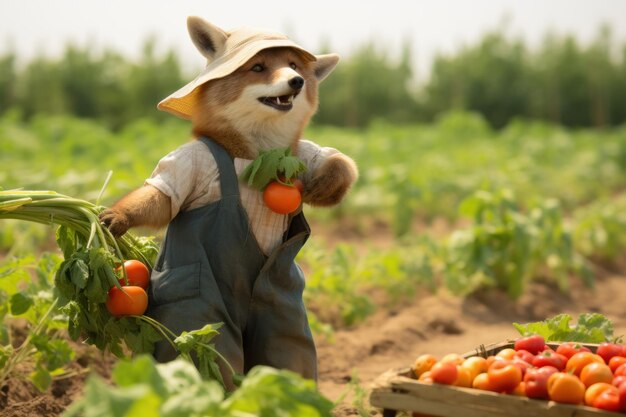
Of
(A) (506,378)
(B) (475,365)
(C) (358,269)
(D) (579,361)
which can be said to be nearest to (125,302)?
(B) (475,365)

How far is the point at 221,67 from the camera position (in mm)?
3412

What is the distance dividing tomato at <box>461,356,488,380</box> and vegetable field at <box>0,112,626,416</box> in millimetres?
719

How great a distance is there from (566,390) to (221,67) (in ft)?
6.04

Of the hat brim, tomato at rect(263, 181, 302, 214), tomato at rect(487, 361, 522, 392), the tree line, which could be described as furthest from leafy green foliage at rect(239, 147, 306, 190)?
the tree line

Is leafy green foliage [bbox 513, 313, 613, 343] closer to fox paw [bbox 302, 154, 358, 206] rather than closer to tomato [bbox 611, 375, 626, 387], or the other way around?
tomato [bbox 611, 375, 626, 387]

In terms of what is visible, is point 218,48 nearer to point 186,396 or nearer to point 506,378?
point 506,378

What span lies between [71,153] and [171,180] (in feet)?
34.2

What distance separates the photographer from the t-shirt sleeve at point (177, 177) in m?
3.31

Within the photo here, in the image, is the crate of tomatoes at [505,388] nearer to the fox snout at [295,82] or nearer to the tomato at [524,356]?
the tomato at [524,356]

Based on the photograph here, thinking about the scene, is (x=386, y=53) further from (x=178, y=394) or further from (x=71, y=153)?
(x=178, y=394)

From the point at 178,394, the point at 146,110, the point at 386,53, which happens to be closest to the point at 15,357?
the point at 178,394

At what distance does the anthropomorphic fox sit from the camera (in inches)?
129

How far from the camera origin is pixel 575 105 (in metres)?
34.7

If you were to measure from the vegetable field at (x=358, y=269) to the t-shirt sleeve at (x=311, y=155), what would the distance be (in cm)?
79
